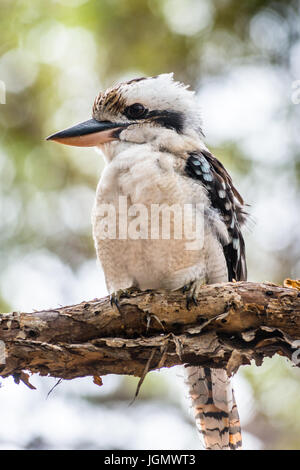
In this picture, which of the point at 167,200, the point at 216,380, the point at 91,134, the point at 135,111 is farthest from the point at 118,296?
the point at 135,111

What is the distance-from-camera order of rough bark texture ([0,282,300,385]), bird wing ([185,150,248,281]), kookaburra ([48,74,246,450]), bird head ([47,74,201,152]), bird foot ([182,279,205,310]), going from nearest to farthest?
1. rough bark texture ([0,282,300,385])
2. bird foot ([182,279,205,310])
3. kookaburra ([48,74,246,450])
4. bird wing ([185,150,248,281])
5. bird head ([47,74,201,152])

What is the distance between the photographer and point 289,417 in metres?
4.14

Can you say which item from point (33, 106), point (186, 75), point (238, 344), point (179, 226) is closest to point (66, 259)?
point (33, 106)

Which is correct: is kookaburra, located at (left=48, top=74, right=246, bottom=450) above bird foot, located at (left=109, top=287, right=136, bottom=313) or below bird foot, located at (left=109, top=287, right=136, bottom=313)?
above

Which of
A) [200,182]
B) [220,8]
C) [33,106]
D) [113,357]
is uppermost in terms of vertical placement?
[220,8]

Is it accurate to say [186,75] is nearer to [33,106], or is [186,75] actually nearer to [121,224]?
[33,106]

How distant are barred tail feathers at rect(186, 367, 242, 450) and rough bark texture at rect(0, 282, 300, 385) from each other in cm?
54

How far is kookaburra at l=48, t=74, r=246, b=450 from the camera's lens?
9.53 feet

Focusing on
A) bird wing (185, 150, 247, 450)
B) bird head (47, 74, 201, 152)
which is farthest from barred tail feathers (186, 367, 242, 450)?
bird head (47, 74, 201, 152)

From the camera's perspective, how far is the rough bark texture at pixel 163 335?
2557mm

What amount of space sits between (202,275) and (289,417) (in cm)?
164

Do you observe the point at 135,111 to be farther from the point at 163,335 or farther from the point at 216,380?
the point at 216,380

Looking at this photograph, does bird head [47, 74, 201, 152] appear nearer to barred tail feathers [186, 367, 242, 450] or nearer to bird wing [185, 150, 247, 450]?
bird wing [185, 150, 247, 450]

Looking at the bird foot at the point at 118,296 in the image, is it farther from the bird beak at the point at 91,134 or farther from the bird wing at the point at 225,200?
the bird beak at the point at 91,134
